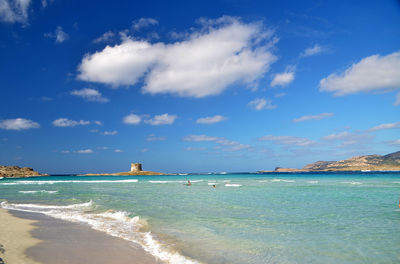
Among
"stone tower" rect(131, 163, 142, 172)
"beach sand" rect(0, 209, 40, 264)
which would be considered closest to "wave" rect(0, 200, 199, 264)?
"beach sand" rect(0, 209, 40, 264)

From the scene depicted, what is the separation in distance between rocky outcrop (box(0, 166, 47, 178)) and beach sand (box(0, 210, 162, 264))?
144 meters

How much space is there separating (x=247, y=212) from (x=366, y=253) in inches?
297

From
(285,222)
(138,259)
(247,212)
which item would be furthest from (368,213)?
(138,259)

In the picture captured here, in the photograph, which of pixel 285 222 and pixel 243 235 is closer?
pixel 243 235

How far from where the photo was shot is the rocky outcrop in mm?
125125

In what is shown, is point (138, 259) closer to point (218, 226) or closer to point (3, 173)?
point (218, 226)

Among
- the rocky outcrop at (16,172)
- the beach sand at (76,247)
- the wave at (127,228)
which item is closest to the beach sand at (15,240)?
the beach sand at (76,247)

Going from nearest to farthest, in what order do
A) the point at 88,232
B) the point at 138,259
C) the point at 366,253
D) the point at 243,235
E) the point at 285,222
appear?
the point at 138,259
the point at 366,253
the point at 243,235
the point at 88,232
the point at 285,222

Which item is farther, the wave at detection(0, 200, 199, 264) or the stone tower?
the stone tower

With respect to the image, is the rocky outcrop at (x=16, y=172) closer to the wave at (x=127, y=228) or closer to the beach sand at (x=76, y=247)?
the wave at (x=127, y=228)

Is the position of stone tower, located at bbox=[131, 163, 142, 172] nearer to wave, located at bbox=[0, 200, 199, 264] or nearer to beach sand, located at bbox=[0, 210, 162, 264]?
wave, located at bbox=[0, 200, 199, 264]

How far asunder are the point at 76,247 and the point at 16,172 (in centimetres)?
15147

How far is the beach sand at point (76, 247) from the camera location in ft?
24.2

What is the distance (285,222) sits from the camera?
1216cm
